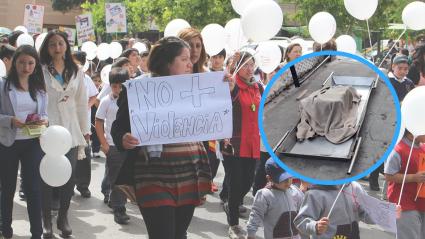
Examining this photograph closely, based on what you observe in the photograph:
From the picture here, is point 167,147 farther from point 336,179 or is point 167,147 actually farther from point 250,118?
point 250,118

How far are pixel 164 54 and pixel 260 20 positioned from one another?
94cm

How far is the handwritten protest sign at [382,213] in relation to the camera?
10.9 feet

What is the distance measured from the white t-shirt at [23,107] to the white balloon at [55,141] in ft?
0.77

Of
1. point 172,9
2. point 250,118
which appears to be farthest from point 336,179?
point 172,9

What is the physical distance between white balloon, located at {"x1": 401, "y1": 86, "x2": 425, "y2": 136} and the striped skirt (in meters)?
1.24

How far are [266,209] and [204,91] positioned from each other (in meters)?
1.39

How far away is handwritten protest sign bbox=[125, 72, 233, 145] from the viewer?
12.3ft

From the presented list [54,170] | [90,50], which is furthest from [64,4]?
[54,170]

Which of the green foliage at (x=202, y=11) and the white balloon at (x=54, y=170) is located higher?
the green foliage at (x=202, y=11)

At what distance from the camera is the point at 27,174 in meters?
5.55

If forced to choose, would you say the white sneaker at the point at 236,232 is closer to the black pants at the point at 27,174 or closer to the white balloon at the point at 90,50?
the black pants at the point at 27,174

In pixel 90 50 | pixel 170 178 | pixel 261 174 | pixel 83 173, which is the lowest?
pixel 83 173

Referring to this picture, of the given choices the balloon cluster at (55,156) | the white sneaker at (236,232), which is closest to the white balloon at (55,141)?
the balloon cluster at (55,156)

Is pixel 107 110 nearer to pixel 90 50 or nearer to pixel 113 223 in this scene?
pixel 113 223
